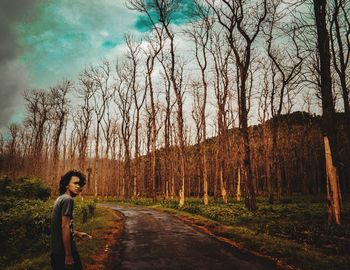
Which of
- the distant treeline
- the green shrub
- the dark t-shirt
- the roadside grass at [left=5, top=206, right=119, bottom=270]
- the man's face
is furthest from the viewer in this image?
the distant treeline

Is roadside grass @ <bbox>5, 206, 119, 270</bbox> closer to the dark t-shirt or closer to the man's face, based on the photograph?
the dark t-shirt

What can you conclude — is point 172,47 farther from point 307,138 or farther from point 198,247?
point 307,138

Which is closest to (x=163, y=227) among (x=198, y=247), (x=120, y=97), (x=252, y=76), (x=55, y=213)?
(x=198, y=247)

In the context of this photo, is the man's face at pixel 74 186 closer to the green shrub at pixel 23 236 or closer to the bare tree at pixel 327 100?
the green shrub at pixel 23 236

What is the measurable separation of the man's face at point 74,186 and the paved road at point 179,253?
3.67m

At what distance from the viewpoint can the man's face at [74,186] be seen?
3934 millimetres

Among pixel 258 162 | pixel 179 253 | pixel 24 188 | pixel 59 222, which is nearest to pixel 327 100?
pixel 179 253

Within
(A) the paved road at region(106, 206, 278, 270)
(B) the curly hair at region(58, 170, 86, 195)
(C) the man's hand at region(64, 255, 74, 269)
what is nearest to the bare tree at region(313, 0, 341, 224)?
(A) the paved road at region(106, 206, 278, 270)

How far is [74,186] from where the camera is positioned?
3965 millimetres

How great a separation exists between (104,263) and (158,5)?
22.8 m

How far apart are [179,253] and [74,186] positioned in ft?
17.3

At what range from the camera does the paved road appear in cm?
693

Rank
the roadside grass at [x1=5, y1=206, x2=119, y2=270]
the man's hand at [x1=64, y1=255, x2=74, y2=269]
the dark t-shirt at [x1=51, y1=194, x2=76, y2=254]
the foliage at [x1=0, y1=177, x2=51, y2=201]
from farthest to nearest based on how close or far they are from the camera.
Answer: the foliage at [x1=0, y1=177, x2=51, y2=201]
the roadside grass at [x1=5, y1=206, x2=119, y2=270]
the dark t-shirt at [x1=51, y1=194, x2=76, y2=254]
the man's hand at [x1=64, y1=255, x2=74, y2=269]

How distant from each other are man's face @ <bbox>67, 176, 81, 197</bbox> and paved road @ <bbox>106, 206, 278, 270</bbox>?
367 cm
